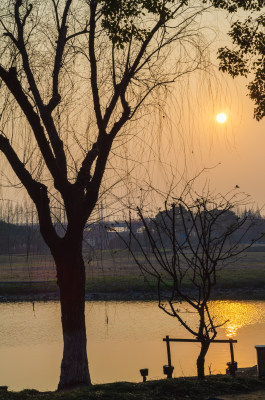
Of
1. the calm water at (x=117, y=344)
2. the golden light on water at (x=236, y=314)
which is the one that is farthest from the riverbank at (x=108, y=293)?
the calm water at (x=117, y=344)

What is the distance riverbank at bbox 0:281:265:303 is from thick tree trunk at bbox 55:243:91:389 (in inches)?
1716

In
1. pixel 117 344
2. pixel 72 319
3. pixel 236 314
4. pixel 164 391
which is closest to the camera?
pixel 164 391

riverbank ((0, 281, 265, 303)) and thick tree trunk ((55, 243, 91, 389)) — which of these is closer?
thick tree trunk ((55, 243, 91, 389))

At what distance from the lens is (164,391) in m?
12.5

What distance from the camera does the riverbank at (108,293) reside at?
60.4 m

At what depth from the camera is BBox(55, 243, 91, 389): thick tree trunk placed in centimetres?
1492

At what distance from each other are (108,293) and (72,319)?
158 feet

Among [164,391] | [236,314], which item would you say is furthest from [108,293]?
[164,391]

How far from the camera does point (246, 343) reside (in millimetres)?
33656

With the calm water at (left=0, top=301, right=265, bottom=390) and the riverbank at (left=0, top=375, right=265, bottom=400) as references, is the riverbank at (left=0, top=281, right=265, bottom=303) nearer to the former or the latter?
the calm water at (left=0, top=301, right=265, bottom=390)

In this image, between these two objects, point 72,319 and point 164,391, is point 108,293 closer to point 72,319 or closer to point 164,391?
point 72,319

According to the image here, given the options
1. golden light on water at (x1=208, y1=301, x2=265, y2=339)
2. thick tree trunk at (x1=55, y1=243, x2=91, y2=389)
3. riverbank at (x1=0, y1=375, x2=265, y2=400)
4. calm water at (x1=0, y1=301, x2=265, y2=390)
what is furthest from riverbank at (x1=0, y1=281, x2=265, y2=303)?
riverbank at (x1=0, y1=375, x2=265, y2=400)

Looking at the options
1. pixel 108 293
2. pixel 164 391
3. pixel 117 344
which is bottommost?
pixel 117 344

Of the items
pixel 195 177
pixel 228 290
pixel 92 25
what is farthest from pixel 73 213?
pixel 228 290
